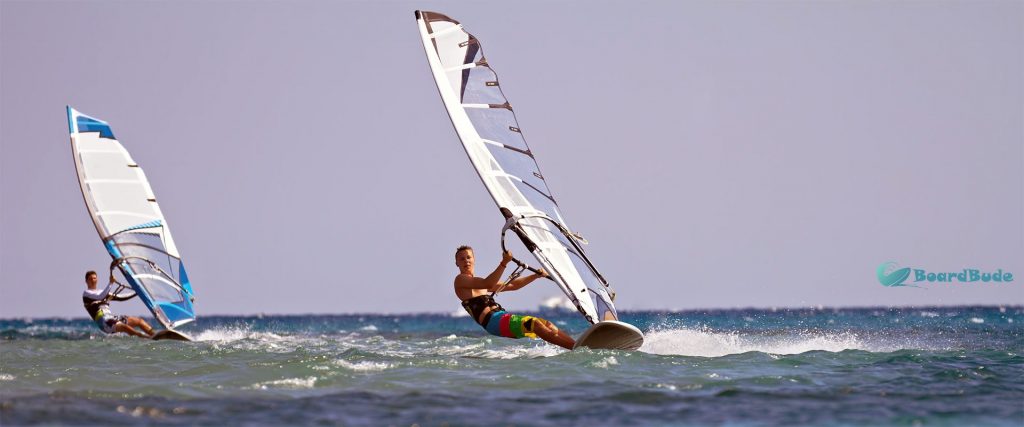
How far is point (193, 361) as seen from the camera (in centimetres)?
1247

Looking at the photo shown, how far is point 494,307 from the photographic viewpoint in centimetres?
1238

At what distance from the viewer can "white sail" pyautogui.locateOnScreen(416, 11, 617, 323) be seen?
12445mm

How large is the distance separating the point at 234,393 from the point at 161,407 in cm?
86

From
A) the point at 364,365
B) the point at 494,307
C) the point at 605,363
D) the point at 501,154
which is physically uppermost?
the point at 501,154

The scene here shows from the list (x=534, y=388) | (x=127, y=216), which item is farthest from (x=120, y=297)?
(x=534, y=388)

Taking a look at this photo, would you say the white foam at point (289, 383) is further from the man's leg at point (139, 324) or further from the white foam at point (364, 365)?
the man's leg at point (139, 324)

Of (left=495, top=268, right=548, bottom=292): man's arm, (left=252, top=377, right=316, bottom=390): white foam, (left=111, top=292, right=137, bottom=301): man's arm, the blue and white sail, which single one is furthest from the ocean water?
(left=111, top=292, right=137, bottom=301): man's arm

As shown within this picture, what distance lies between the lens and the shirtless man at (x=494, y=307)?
11.9m

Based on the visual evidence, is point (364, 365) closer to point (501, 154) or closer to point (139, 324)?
point (501, 154)

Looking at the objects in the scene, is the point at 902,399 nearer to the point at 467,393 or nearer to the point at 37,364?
the point at 467,393

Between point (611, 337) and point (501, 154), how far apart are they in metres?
2.38

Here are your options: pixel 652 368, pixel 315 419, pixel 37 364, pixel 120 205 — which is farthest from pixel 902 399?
pixel 120 205

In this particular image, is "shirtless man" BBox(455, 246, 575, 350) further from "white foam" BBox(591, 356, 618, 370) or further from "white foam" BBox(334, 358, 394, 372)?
"white foam" BBox(334, 358, 394, 372)

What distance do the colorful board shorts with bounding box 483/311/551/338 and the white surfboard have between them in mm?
499
